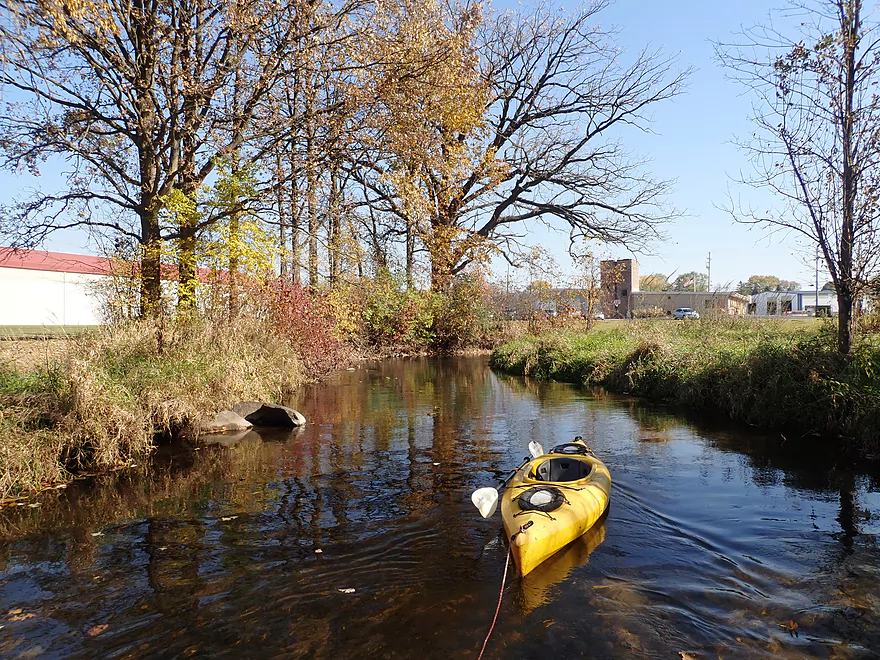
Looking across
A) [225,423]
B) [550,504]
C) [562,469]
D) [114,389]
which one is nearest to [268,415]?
[225,423]

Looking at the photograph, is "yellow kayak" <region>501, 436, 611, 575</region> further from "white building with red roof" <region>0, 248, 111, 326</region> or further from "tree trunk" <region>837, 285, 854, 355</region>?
"white building with red roof" <region>0, 248, 111, 326</region>

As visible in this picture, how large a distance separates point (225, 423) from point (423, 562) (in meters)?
6.00

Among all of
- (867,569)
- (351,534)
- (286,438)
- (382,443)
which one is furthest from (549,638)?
(286,438)

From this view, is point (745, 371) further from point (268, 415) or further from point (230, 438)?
point (230, 438)

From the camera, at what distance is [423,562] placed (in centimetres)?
479

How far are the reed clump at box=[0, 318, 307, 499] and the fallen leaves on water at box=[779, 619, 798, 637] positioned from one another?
7192 mm

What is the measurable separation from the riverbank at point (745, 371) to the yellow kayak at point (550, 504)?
453cm

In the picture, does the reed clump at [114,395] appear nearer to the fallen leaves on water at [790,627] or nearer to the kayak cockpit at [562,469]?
the kayak cockpit at [562,469]

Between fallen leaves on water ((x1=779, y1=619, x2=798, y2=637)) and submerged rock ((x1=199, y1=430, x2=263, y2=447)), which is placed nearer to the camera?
fallen leaves on water ((x1=779, y1=619, x2=798, y2=637))

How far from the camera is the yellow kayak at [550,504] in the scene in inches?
176

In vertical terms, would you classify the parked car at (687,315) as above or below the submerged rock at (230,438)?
above

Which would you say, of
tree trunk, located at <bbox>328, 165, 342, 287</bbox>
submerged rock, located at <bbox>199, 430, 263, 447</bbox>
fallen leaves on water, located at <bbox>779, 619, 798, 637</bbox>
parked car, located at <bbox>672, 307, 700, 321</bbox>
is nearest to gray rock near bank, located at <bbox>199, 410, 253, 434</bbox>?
submerged rock, located at <bbox>199, 430, 263, 447</bbox>

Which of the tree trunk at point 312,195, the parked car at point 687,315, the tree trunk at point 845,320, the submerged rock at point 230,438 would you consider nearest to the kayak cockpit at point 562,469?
the submerged rock at point 230,438

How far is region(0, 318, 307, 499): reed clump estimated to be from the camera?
648 centimetres
